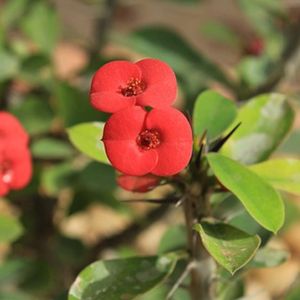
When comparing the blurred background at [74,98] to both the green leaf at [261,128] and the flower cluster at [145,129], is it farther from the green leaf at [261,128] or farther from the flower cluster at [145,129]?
the flower cluster at [145,129]

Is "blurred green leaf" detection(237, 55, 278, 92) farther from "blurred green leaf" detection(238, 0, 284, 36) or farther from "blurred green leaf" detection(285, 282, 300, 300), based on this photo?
"blurred green leaf" detection(285, 282, 300, 300)

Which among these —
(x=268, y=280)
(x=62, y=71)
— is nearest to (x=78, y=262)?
(x=268, y=280)

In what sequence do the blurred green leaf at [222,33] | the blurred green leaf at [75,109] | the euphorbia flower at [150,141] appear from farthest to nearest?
the blurred green leaf at [222,33], the blurred green leaf at [75,109], the euphorbia flower at [150,141]

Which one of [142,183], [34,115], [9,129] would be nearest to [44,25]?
[34,115]

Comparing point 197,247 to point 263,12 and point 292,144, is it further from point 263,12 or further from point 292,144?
point 263,12

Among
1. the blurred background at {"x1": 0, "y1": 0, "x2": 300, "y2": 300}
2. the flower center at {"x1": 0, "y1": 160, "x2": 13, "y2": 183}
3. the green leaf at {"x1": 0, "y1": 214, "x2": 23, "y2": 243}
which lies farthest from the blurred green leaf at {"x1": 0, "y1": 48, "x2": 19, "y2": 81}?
the flower center at {"x1": 0, "y1": 160, "x2": 13, "y2": 183}

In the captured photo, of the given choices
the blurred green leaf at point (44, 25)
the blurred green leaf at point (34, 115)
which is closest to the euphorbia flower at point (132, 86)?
the blurred green leaf at point (34, 115)

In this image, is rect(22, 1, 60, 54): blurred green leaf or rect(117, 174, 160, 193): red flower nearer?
rect(117, 174, 160, 193): red flower
